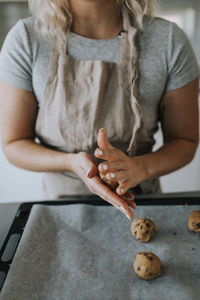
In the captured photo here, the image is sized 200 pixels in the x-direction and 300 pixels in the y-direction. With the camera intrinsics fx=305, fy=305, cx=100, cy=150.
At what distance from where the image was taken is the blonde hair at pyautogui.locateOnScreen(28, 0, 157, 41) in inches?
33.5

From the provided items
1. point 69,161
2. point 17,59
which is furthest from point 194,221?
point 17,59

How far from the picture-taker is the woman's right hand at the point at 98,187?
658 millimetres

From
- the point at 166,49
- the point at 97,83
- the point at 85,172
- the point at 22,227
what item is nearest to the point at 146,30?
the point at 166,49

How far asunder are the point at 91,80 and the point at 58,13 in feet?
0.67

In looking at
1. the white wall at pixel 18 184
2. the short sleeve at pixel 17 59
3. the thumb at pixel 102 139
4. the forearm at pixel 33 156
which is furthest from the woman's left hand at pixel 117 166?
the white wall at pixel 18 184

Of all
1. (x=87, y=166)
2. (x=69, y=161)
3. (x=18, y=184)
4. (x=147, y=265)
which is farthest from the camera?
(x=18, y=184)

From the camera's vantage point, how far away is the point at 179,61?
34.4 inches

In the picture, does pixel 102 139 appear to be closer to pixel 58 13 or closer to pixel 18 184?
pixel 58 13

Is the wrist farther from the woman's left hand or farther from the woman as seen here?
the woman's left hand

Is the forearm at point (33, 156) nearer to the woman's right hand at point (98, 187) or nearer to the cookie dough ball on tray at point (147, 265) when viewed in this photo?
the woman's right hand at point (98, 187)

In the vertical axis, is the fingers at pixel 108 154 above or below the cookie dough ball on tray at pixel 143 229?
above

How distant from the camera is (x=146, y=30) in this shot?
35.5 inches

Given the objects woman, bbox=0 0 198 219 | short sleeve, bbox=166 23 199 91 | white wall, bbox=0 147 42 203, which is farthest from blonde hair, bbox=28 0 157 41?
white wall, bbox=0 147 42 203

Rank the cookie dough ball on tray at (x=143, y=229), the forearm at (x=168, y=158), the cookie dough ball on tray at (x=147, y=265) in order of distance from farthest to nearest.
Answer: the forearm at (x=168, y=158), the cookie dough ball on tray at (x=143, y=229), the cookie dough ball on tray at (x=147, y=265)
